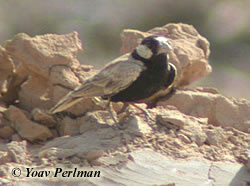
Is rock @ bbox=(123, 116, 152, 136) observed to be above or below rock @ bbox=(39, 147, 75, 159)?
above

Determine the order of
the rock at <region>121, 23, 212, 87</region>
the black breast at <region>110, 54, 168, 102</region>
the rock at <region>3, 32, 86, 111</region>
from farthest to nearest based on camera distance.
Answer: the rock at <region>121, 23, 212, 87</region>
the rock at <region>3, 32, 86, 111</region>
the black breast at <region>110, 54, 168, 102</region>

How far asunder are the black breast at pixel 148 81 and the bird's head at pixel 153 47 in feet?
0.23

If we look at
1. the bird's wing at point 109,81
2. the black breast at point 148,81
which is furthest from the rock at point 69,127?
the black breast at point 148,81

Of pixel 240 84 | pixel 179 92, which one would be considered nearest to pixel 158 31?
pixel 179 92

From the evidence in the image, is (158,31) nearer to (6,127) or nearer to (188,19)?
(6,127)

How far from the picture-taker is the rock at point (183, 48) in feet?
31.1

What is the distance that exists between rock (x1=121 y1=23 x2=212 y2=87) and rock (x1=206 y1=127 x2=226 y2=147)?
1525 mm

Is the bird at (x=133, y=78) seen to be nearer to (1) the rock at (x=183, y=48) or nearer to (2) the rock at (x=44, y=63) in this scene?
(2) the rock at (x=44, y=63)

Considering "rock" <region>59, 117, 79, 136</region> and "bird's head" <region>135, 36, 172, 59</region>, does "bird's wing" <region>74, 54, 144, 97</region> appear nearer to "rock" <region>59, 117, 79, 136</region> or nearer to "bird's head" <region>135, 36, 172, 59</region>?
"bird's head" <region>135, 36, 172, 59</region>

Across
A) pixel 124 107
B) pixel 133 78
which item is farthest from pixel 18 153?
pixel 124 107

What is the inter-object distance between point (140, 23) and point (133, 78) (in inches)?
557

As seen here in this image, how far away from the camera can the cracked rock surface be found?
24.1ft

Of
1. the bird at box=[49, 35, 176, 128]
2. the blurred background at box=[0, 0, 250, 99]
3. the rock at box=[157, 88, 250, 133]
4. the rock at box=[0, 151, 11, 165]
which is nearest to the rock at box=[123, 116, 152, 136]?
the bird at box=[49, 35, 176, 128]

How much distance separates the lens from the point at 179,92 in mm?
9242
